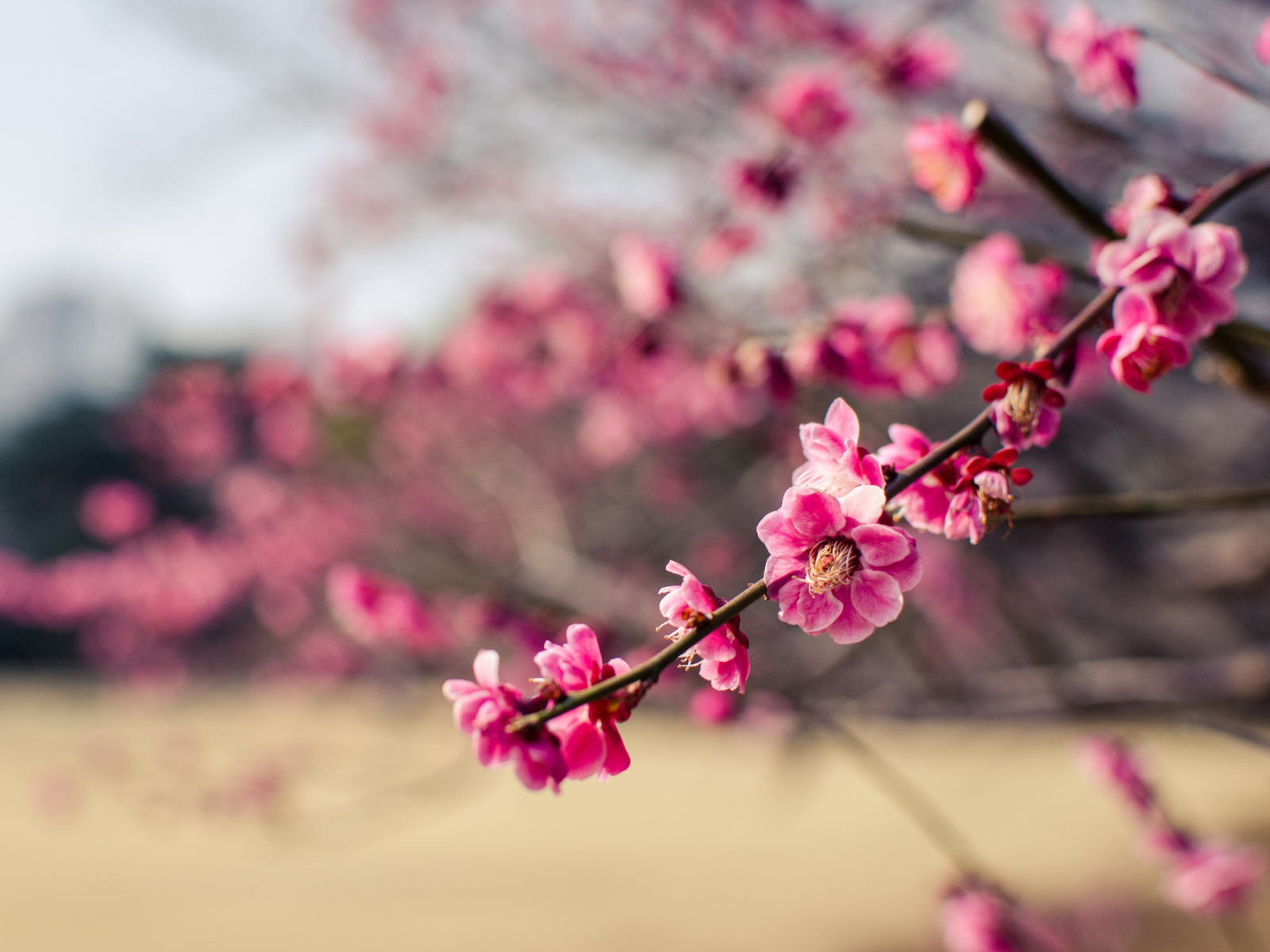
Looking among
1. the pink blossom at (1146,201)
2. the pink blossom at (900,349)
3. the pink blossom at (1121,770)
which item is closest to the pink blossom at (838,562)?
the pink blossom at (1146,201)

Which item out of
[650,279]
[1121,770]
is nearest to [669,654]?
[650,279]

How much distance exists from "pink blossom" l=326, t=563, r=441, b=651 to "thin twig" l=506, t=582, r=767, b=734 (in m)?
1.78

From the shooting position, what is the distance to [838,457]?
0.74m

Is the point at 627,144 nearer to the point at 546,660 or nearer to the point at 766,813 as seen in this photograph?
the point at 546,660

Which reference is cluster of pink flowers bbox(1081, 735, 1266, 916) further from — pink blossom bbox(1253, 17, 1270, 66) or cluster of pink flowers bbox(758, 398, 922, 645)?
cluster of pink flowers bbox(758, 398, 922, 645)

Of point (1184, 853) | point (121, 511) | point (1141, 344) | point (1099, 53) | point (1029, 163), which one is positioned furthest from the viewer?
point (121, 511)

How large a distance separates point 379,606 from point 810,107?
5.75 feet

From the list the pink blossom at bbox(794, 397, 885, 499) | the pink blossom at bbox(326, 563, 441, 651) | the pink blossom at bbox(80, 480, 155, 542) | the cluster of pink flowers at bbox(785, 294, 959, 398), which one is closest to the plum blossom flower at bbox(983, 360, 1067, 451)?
the pink blossom at bbox(794, 397, 885, 499)

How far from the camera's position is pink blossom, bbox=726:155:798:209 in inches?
76.1

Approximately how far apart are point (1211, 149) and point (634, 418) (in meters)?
2.87

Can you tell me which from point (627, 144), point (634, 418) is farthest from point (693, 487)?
point (627, 144)

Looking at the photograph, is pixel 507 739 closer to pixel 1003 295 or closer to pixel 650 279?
pixel 1003 295

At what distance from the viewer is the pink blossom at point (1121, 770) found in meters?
1.98

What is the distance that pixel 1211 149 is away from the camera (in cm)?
264
